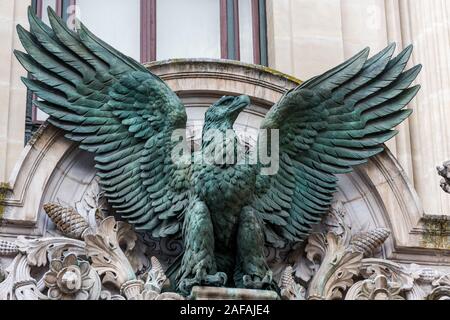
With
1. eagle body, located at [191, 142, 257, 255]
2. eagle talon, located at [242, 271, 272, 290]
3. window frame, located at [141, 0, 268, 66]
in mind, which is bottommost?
eagle talon, located at [242, 271, 272, 290]

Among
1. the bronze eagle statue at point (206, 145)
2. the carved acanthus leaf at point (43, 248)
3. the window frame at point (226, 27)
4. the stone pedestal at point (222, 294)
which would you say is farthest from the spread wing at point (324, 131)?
the window frame at point (226, 27)

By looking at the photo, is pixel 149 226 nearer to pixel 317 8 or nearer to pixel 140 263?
pixel 140 263

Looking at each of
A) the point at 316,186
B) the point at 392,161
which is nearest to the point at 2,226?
the point at 316,186

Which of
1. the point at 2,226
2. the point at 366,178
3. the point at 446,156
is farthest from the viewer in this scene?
the point at 446,156

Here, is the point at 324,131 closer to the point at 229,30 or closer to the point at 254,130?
the point at 254,130

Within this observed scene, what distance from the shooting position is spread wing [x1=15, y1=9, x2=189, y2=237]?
1392 cm

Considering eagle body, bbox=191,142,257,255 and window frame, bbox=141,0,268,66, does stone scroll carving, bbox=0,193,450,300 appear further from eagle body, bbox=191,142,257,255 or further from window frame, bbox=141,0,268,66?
window frame, bbox=141,0,268,66

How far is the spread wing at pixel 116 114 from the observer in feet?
45.7

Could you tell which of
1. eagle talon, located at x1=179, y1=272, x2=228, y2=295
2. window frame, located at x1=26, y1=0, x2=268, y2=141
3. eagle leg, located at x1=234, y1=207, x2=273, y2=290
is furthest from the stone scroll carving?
window frame, located at x1=26, y1=0, x2=268, y2=141

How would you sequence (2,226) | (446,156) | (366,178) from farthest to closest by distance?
(446,156) → (366,178) → (2,226)

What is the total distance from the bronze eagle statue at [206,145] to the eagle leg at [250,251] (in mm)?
10

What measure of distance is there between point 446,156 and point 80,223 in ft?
16.7

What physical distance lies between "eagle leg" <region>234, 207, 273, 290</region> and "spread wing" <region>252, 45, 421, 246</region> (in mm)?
318

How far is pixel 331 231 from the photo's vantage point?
14391mm
